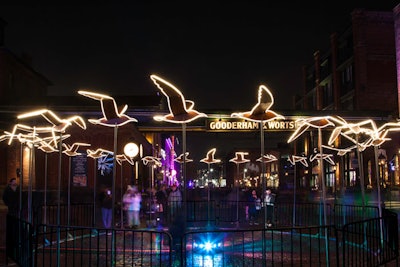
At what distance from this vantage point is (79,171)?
29.4 metres

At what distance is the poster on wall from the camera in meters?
29.3

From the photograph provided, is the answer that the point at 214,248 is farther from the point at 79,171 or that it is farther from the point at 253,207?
the point at 79,171

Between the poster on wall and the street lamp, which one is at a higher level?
the street lamp

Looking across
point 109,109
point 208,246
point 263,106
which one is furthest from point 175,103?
point 208,246

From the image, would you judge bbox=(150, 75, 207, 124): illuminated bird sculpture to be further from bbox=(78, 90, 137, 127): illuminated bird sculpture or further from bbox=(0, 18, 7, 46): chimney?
bbox=(0, 18, 7, 46): chimney

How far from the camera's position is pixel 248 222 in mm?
23312

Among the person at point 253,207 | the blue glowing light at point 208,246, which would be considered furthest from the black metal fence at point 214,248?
the person at point 253,207

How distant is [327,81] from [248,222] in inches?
1685

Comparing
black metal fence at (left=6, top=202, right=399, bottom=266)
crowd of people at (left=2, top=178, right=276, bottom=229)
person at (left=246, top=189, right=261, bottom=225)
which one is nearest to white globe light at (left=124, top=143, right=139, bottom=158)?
crowd of people at (left=2, top=178, right=276, bottom=229)

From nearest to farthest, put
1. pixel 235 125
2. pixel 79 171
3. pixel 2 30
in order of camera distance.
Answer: pixel 235 125
pixel 79 171
pixel 2 30

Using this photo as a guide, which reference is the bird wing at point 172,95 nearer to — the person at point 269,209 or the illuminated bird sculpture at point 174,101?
the illuminated bird sculpture at point 174,101

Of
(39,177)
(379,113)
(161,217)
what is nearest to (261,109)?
(161,217)

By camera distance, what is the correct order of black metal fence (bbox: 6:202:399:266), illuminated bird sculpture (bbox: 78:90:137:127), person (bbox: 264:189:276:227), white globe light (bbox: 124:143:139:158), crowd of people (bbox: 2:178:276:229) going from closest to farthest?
black metal fence (bbox: 6:202:399:266)
illuminated bird sculpture (bbox: 78:90:137:127)
crowd of people (bbox: 2:178:276:229)
person (bbox: 264:189:276:227)
white globe light (bbox: 124:143:139:158)

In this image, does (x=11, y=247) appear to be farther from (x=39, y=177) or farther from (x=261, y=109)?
(x=39, y=177)
